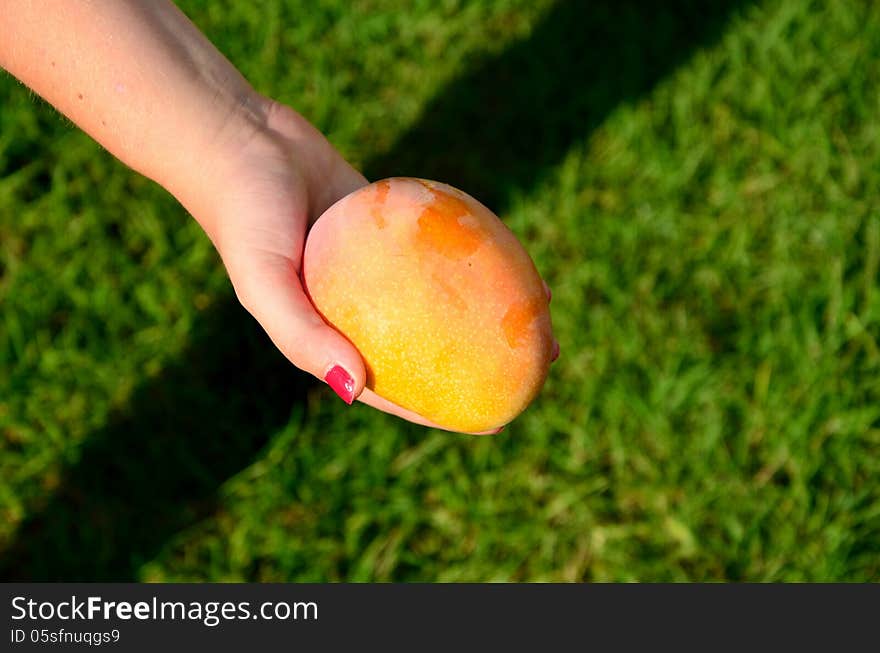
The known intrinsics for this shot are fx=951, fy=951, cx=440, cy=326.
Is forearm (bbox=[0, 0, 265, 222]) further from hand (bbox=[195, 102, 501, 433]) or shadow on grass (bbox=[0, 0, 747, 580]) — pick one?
shadow on grass (bbox=[0, 0, 747, 580])

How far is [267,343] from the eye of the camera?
3.08 meters

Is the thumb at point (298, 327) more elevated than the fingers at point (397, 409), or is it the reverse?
the thumb at point (298, 327)

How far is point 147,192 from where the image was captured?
3.42 metres

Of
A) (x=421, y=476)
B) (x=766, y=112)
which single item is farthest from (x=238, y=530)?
(x=766, y=112)

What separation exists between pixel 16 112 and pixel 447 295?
245cm

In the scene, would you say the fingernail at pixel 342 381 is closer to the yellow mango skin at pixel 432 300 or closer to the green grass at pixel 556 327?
the yellow mango skin at pixel 432 300

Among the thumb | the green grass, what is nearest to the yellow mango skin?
the thumb

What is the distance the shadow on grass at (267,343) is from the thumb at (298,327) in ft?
3.19

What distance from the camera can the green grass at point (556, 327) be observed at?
8.98ft

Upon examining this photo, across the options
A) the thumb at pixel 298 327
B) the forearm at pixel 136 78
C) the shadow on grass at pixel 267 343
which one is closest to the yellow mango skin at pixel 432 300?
the thumb at pixel 298 327

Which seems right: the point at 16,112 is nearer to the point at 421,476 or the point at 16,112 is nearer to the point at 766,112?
the point at 421,476

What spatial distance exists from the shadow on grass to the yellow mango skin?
1.12 meters

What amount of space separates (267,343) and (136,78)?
116 cm

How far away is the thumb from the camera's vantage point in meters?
1.84
